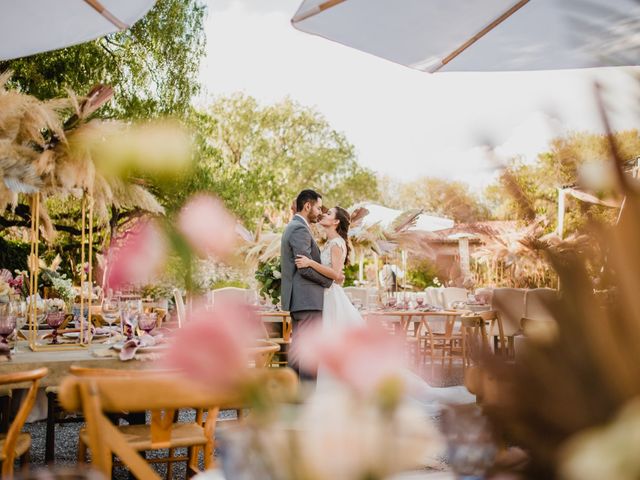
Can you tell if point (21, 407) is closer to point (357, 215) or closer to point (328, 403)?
point (328, 403)

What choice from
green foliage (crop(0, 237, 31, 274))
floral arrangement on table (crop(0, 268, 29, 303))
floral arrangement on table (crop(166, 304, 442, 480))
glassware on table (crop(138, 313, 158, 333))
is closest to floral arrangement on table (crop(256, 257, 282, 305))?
floral arrangement on table (crop(0, 268, 29, 303))

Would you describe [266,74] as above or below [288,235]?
above

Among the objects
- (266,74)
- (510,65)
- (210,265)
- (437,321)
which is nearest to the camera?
(510,65)

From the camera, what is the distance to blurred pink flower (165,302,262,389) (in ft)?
1.61

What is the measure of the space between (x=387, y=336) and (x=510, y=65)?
3.07 meters

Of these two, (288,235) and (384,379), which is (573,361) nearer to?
(384,379)

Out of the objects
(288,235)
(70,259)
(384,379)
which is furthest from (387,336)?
(70,259)

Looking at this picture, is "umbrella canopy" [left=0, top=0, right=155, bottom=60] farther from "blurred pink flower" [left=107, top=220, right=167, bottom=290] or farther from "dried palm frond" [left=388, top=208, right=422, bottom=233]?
"blurred pink flower" [left=107, top=220, right=167, bottom=290]

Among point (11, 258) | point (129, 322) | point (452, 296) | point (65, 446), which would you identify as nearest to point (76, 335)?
point (129, 322)

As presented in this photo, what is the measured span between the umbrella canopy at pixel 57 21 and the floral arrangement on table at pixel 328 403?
3024 millimetres

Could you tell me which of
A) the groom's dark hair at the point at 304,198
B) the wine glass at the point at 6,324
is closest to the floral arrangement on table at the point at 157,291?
the groom's dark hair at the point at 304,198

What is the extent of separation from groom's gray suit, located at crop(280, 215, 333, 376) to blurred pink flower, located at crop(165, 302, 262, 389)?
475 centimetres

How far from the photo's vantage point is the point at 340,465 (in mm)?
542

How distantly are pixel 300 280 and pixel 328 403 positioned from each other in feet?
15.6
